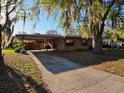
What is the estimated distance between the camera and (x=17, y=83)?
12.1 meters

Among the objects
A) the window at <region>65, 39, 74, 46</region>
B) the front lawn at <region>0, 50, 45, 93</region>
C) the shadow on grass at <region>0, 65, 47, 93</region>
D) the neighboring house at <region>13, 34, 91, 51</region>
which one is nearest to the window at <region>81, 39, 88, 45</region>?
the neighboring house at <region>13, 34, 91, 51</region>

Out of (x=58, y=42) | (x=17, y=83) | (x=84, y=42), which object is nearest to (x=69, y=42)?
(x=58, y=42)

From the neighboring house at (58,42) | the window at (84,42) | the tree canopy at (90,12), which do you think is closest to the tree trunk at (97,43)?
the tree canopy at (90,12)

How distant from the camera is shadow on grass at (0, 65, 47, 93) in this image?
10906 mm

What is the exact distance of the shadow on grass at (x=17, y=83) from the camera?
10906 mm

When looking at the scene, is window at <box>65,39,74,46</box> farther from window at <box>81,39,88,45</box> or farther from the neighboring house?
window at <box>81,39,88,45</box>

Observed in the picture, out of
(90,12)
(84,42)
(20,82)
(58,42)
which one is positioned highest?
(90,12)

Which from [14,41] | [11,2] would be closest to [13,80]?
[11,2]

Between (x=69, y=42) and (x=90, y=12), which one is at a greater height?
(x=90, y=12)

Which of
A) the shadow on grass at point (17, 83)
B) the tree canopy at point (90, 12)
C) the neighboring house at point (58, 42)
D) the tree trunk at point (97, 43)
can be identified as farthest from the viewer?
the neighboring house at point (58, 42)

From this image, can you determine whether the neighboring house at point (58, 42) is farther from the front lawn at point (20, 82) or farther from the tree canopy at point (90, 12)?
the front lawn at point (20, 82)

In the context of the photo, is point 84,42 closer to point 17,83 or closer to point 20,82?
point 20,82

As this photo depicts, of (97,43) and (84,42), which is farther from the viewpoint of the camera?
(84,42)

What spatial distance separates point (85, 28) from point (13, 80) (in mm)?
17821
